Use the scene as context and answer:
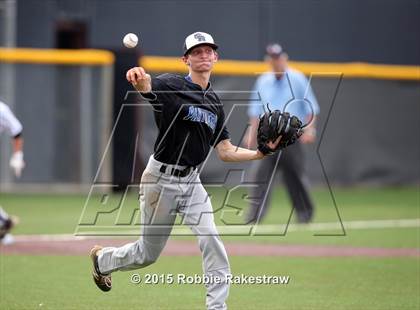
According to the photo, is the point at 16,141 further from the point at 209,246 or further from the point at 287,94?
the point at 209,246

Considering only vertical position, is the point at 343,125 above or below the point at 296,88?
below

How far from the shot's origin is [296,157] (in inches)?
533

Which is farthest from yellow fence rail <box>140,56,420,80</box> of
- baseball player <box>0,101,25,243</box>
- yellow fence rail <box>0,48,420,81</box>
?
baseball player <box>0,101,25,243</box>

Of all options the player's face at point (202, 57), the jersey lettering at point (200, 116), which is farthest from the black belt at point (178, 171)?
the player's face at point (202, 57)

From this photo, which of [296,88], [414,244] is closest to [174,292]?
[414,244]

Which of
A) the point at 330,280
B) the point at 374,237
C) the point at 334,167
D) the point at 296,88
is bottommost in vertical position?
the point at 334,167

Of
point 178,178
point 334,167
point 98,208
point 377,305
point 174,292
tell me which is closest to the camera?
point 178,178

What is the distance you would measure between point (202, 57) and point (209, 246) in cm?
150

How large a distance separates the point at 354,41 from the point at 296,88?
9.46 metres

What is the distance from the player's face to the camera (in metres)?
7.13

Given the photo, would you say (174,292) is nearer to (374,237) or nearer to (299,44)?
(374,237)

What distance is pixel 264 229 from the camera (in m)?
13.4

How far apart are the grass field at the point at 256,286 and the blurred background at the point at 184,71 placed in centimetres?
455

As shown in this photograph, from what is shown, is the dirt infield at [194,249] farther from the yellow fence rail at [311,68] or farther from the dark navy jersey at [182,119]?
the yellow fence rail at [311,68]
